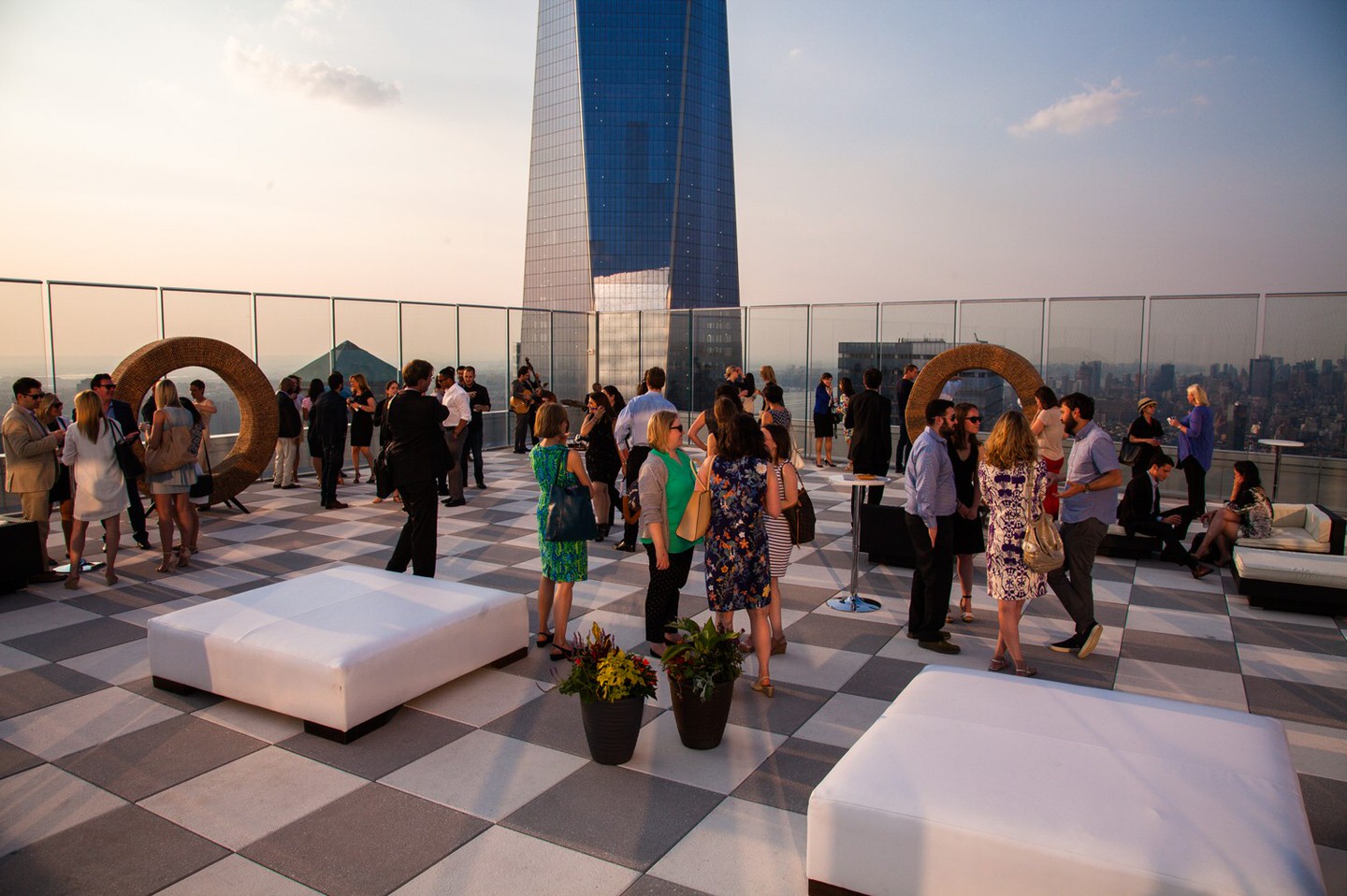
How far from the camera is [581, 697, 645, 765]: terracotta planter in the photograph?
159 inches

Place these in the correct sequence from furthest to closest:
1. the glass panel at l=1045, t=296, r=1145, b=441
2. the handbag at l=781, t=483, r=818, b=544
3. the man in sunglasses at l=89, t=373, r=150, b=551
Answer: the glass panel at l=1045, t=296, r=1145, b=441 < the man in sunglasses at l=89, t=373, r=150, b=551 < the handbag at l=781, t=483, r=818, b=544

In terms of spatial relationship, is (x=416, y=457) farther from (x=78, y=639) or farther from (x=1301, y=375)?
(x=1301, y=375)

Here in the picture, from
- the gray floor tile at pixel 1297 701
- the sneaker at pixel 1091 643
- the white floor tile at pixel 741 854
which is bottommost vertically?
the gray floor tile at pixel 1297 701

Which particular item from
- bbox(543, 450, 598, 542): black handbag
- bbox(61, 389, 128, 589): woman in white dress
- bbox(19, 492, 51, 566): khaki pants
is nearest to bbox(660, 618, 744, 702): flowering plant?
bbox(543, 450, 598, 542): black handbag

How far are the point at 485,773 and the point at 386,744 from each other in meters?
0.68

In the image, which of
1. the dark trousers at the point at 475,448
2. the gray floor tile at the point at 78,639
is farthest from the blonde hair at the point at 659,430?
the dark trousers at the point at 475,448

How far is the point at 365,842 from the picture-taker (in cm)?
348

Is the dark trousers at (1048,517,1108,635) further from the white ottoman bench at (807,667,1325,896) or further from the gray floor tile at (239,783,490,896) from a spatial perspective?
the gray floor tile at (239,783,490,896)

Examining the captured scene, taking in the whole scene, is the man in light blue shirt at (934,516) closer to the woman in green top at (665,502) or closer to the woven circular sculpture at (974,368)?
the woman in green top at (665,502)

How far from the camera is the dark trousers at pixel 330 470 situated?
1115 centimetres

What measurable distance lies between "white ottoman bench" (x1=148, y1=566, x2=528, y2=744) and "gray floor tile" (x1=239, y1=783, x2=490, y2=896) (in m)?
0.72

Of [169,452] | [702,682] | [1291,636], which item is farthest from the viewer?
[169,452]

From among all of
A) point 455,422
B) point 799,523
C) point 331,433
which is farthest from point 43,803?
point 331,433

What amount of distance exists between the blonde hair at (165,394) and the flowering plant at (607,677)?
5952 millimetres
